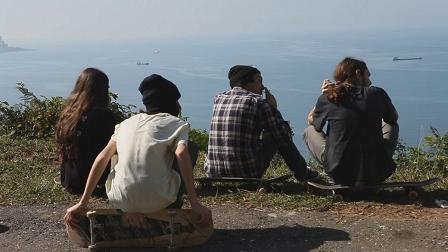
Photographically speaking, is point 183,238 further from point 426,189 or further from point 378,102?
point 426,189

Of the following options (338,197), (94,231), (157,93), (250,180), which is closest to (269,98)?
(250,180)

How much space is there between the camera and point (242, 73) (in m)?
5.98

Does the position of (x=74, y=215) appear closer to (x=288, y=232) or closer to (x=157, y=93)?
(x=157, y=93)

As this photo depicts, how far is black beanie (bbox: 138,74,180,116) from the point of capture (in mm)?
4543

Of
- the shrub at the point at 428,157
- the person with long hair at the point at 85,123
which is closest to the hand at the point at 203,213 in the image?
the person with long hair at the point at 85,123

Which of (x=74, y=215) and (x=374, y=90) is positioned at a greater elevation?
(x=374, y=90)

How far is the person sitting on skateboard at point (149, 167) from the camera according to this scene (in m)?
4.28

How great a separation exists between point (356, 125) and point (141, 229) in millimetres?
2130

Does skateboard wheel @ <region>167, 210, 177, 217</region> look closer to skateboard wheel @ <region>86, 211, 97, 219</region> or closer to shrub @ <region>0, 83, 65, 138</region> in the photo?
skateboard wheel @ <region>86, 211, 97, 219</region>

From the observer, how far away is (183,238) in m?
4.40

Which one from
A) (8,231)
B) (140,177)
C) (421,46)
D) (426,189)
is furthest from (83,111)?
(421,46)

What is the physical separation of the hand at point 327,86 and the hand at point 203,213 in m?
1.85

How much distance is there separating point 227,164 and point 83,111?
1395 millimetres

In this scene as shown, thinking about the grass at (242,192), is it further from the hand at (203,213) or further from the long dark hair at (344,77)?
the hand at (203,213)
